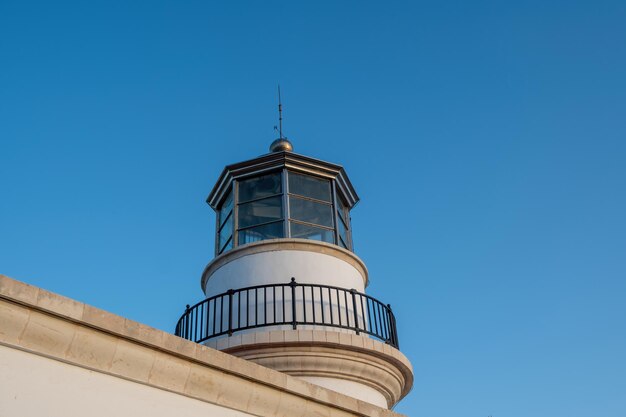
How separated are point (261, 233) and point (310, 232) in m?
0.87

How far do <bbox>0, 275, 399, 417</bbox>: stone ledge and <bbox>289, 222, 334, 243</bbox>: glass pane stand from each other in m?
5.64

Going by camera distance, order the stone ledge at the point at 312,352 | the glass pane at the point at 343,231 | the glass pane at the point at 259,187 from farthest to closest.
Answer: the glass pane at the point at 343,231 → the glass pane at the point at 259,187 → the stone ledge at the point at 312,352

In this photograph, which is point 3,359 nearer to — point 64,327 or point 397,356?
point 64,327

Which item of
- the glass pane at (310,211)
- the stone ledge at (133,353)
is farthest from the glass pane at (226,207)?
the stone ledge at (133,353)

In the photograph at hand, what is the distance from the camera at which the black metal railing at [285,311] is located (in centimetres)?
1030

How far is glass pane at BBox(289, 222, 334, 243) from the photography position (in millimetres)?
11961

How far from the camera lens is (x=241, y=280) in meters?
11.3

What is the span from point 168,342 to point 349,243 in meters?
8.17

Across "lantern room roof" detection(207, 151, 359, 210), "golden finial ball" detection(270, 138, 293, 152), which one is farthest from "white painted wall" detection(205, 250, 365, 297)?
"golden finial ball" detection(270, 138, 293, 152)

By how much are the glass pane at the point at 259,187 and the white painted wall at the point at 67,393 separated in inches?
286

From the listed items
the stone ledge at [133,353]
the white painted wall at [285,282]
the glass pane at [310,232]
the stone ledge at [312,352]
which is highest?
the glass pane at [310,232]

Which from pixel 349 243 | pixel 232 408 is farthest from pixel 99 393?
pixel 349 243

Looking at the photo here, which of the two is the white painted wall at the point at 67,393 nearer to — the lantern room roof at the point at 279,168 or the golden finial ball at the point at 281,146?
the lantern room roof at the point at 279,168

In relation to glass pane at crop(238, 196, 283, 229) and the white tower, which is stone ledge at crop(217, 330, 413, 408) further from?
glass pane at crop(238, 196, 283, 229)
